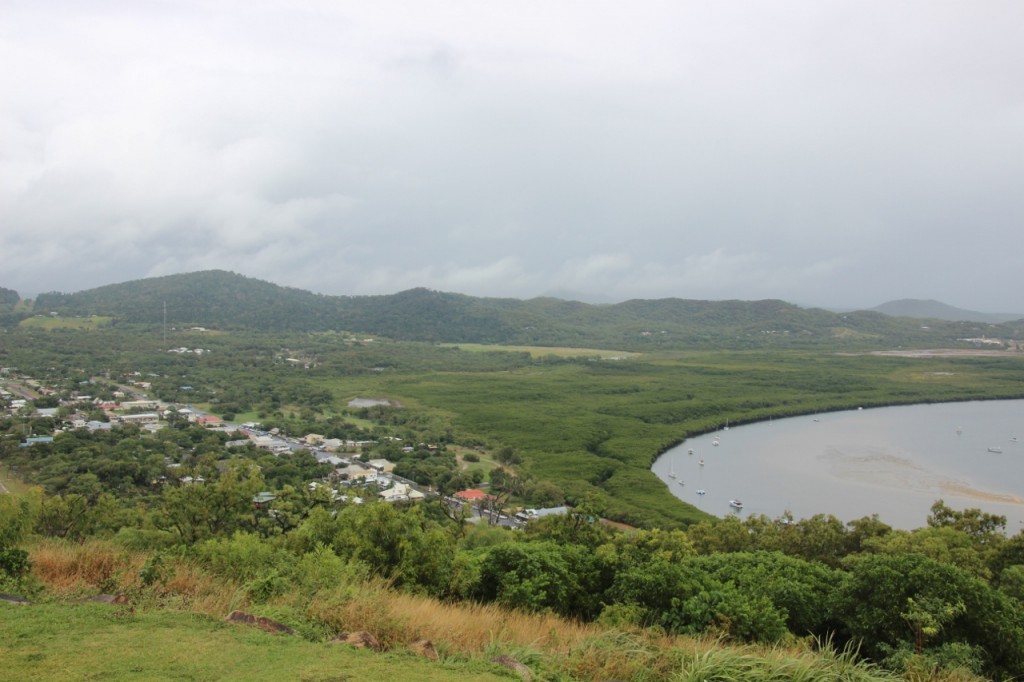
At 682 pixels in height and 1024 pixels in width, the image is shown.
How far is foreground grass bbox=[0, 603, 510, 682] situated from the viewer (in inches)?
179

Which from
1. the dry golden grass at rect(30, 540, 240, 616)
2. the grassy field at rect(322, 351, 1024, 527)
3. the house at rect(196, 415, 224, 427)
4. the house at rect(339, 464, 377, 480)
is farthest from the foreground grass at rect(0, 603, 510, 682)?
the house at rect(196, 415, 224, 427)

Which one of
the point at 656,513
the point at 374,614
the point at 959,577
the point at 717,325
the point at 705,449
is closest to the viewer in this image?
the point at 374,614

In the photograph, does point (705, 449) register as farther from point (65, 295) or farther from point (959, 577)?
point (65, 295)

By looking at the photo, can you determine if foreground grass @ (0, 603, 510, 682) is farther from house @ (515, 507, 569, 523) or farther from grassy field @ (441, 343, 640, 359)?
grassy field @ (441, 343, 640, 359)

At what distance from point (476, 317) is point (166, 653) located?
119 m

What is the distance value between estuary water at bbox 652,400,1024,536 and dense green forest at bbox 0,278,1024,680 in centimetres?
271

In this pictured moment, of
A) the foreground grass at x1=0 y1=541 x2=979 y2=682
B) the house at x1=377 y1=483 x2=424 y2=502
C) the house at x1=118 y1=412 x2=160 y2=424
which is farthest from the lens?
the house at x1=118 y1=412 x2=160 y2=424

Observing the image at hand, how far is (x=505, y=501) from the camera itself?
26047 mm

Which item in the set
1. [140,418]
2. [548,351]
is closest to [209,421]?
[140,418]

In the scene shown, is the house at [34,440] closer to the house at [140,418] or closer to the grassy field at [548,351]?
the house at [140,418]

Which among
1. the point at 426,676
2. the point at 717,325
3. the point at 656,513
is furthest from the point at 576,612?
the point at 717,325

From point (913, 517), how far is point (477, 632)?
85.1 feet

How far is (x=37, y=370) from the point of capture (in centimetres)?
5434

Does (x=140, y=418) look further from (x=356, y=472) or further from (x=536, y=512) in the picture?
(x=536, y=512)
